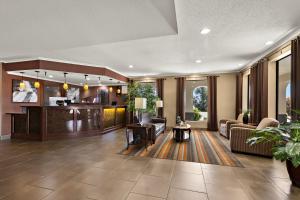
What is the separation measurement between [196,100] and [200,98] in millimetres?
235

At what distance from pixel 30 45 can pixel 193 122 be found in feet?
24.3

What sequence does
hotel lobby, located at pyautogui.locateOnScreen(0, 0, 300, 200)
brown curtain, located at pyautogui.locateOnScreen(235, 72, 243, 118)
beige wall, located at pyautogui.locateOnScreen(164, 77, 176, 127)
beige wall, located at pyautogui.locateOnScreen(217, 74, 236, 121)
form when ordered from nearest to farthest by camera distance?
hotel lobby, located at pyautogui.locateOnScreen(0, 0, 300, 200) → brown curtain, located at pyautogui.locateOnScreen(235, 72, 243, 118) → beige wall, located at pyautogui.locateOnScreen(217, 74, 236, 121) → beige wall, located at pyautogui.locateOnScreen(164, 77, 176, 127)

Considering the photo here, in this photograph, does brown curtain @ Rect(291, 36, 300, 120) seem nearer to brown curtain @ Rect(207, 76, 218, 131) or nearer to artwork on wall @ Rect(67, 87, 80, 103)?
brown curtain @ Rect(207, 76, 218, 131)

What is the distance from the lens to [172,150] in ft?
13.5

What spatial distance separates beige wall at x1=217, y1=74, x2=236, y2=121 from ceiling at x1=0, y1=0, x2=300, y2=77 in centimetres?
251

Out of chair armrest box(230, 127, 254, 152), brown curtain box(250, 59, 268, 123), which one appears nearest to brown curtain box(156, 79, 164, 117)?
brown curtain box(250, 59, 268, 123)

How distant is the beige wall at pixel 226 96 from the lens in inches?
283

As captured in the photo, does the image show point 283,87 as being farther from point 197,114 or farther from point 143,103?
point 143,103

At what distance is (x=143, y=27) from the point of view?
3.02 metres

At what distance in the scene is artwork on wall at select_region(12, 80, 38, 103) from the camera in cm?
600

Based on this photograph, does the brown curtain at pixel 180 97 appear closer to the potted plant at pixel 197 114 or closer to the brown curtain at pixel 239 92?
the potted plant at pixel 197 114

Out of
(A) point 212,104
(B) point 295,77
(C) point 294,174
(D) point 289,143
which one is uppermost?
(B) point 295,77

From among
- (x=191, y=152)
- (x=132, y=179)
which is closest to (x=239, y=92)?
(x=191, y=152)

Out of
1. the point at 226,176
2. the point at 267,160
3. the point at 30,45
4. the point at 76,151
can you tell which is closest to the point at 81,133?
the point at 76,151
